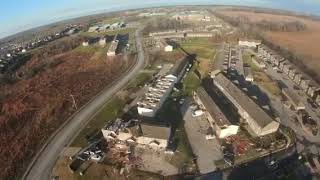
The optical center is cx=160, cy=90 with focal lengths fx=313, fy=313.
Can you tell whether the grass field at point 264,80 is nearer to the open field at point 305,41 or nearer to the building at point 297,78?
A: the building at point 297,78

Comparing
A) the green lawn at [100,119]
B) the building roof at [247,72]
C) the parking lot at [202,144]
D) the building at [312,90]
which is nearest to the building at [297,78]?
the building at [312,90]

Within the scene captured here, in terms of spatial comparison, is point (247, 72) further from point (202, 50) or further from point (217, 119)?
point (217, 119)

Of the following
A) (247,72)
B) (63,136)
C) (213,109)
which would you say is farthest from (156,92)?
(247,72)

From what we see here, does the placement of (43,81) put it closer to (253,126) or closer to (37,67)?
(37,67)

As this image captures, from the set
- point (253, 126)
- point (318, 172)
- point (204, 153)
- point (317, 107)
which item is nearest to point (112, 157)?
point (204, 153)

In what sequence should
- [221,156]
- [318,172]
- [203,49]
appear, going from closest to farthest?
[318,172]
[221,156]
[203,49]
